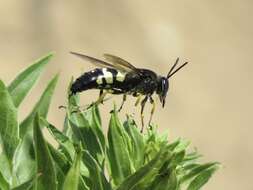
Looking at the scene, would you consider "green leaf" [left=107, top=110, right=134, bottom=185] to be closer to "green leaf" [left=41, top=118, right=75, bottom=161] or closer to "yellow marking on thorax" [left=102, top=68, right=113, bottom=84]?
"green leaf" [left=41, top=118, right=75, bottom=161]

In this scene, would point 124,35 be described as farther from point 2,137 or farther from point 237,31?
point 2,137

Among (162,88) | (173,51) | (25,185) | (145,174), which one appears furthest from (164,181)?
(173,51)

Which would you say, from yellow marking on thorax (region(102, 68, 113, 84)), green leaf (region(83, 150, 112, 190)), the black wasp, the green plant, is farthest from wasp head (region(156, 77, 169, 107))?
green leaf (region(83, 150, 112, 190))

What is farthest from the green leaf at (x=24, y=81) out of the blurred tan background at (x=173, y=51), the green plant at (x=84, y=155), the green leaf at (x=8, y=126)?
the blurred tan background at (x=173, y=51)

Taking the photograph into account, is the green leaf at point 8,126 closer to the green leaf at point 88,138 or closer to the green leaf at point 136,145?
the green leaf at point 88,138

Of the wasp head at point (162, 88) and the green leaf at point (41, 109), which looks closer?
the green leaf at point (41, 109)

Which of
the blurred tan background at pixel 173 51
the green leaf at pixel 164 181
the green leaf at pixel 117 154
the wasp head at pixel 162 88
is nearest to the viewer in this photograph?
the green leaf at pixel 164 181
